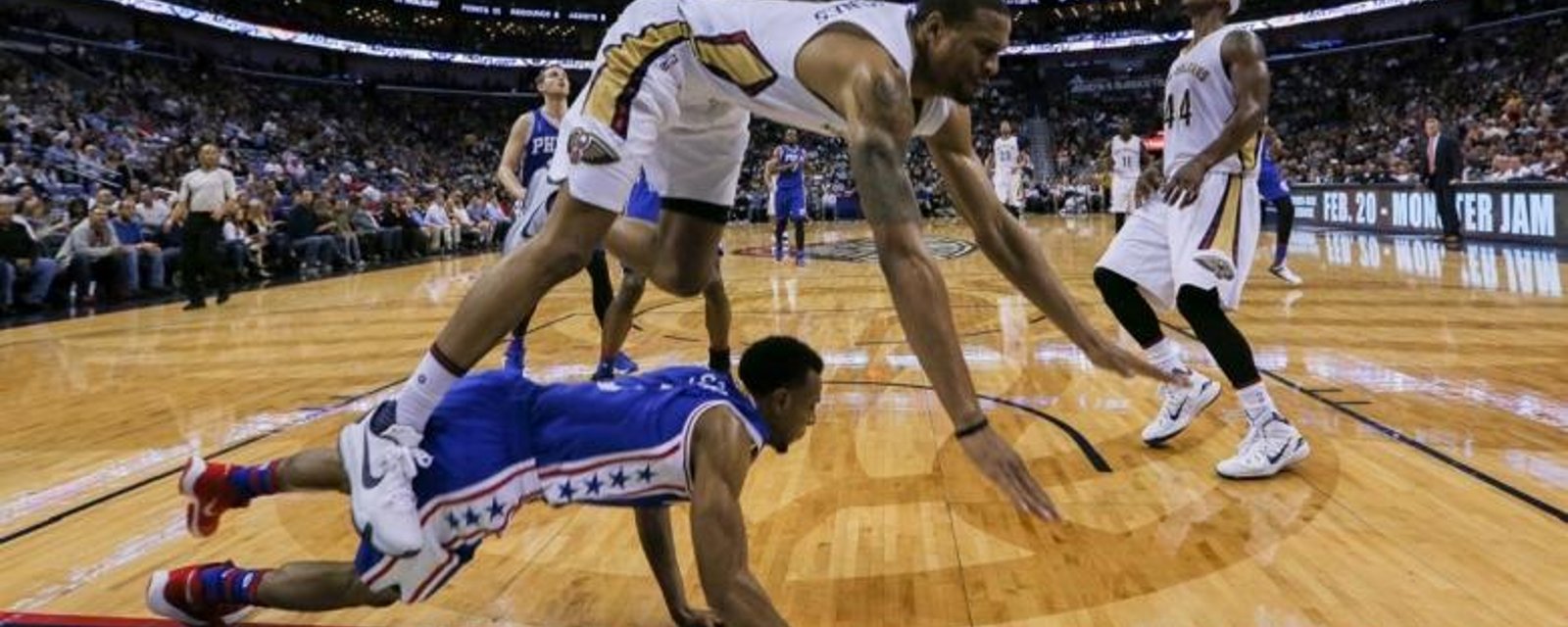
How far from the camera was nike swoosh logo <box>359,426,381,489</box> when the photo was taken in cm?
205

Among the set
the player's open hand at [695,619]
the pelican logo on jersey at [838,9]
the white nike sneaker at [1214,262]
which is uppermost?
the pelican logo on jersey at [838,9]

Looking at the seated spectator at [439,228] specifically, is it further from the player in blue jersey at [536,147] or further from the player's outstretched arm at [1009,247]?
the player's outstretched arm at [1009,247]

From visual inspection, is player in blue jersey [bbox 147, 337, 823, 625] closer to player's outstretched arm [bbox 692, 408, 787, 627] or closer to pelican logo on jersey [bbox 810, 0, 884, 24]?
player's outstretched arm [bbox 692, 408, 787, 627]

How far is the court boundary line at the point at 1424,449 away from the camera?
118 inches

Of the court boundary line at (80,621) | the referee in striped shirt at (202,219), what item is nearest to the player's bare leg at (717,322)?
the court boundary line at (80,621)

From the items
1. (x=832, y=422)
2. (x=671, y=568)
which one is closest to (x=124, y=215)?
(x=832, y=422)

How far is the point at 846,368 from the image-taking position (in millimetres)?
5602

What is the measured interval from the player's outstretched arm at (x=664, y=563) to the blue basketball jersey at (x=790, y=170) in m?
11.1

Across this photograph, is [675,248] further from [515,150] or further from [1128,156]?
[1128,156]

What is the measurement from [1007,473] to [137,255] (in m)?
12.3

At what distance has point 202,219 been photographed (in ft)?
33.1

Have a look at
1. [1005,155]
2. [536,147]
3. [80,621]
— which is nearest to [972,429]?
[80,621]

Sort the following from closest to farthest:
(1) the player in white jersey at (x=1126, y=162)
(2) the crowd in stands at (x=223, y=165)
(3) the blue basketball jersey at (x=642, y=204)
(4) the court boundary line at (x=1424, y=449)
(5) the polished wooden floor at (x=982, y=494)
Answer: (5) the polished wooden floor at (x=982, y=494) → (4) the court boundary line at (x=1424, y=449) → (3) the blue basketball jersey at (x=642, y=204) → (2) the crowd in stands at (x=223, y=165) → (1) the player in white jersey at (x=1126, y=162)

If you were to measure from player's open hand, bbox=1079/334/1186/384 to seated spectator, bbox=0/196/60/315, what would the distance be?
1083 cm
